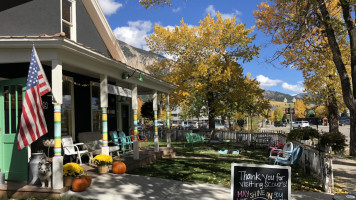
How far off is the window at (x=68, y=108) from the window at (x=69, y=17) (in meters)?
1.52

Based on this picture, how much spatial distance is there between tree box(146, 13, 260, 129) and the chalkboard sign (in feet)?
51.5

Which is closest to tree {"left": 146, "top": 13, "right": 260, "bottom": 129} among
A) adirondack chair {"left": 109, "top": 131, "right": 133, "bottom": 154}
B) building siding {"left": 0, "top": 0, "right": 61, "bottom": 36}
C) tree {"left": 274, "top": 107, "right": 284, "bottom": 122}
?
adirondack chair {"left": 109, "top": 131, "right": 133, "bottom": 154}

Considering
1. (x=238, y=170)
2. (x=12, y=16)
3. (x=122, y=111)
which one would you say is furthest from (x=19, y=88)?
(x=122, y=111)

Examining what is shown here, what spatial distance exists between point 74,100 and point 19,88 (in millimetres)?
2889

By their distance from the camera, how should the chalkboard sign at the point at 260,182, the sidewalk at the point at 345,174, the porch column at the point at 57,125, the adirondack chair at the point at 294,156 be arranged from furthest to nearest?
the adirondack chair at the point at 294,156 → the sidewalk at the point at 345,174 → the porch column at the point at 57,125 → the chalkboard sign at the point at 260,182

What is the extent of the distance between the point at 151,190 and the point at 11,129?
3.75 meters

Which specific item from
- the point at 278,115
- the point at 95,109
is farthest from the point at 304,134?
the point at 278,115

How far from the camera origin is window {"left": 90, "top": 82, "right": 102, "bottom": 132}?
426 inches

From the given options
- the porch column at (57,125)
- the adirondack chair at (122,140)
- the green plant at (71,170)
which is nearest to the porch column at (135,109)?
the adirondack chair at (122,140)

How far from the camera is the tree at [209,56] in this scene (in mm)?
20484

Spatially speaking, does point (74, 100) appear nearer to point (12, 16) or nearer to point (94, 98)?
point (94, 98)

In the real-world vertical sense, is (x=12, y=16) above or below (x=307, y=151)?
above

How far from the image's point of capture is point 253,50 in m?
21.1

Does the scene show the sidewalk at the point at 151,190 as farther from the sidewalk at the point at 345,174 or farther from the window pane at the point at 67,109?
the window pane at the point at 67,109
